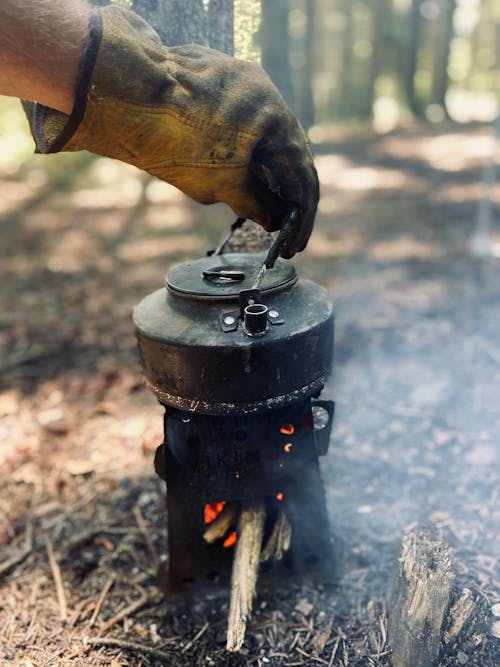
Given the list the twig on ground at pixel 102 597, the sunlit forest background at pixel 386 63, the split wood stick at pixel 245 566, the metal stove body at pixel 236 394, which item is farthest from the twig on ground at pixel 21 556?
the sunlit forest background at pixel 386 63

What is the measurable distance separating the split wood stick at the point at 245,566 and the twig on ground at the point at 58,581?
89 centimetres

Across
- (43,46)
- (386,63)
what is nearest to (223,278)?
(43,46)

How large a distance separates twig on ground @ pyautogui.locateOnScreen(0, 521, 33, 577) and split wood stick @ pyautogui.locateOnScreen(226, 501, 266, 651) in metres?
1.34

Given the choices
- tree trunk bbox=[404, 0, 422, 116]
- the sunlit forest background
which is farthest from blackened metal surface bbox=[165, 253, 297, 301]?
tree trunk bbox=[404, 0, 422, 116]

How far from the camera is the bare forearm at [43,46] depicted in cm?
163

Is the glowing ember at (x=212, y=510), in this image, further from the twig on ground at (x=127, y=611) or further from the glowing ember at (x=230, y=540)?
the twig on ground at (x=127, y=611)

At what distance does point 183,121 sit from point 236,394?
965 millimetres

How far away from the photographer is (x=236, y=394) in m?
2.04

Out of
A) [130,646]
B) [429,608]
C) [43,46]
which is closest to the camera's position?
[43,46]

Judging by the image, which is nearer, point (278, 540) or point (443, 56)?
point (278, 540)

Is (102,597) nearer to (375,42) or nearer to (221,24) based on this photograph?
(221,24)

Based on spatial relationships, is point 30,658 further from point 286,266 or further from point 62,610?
point 286,266

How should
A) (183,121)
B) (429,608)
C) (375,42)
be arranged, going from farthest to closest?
1. (375,42)
2. (429,608)
3. (183,121)

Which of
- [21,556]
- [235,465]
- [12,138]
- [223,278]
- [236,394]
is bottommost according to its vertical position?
[21,556]
